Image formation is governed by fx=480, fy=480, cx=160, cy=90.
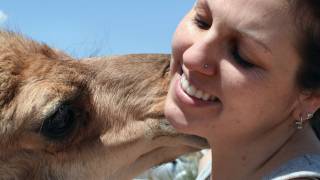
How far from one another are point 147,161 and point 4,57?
1.04 metres

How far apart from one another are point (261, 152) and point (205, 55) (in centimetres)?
47

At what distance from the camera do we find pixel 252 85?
1.77 meters

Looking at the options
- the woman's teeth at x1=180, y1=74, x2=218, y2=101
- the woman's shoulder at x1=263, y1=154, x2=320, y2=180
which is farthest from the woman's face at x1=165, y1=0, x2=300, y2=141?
the woman's shoulder at x1=263, y1=154, x2=320, y2=180

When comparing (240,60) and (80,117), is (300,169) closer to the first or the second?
(240,60)

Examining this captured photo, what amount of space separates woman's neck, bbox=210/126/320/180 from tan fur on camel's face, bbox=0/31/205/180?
0.49 metres

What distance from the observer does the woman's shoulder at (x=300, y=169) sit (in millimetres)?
1710

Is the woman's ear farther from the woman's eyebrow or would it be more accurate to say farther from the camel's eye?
the camel's eye

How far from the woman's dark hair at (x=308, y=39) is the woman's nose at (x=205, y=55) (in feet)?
1.04

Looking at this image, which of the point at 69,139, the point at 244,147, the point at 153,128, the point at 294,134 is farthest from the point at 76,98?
the point at 294,134

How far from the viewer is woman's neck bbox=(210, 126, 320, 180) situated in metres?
1.90

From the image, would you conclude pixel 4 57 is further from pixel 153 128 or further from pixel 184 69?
pixel 184 69

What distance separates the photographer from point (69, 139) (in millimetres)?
2670

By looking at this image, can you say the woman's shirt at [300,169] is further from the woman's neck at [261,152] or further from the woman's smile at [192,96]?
the woman's smile at [192,96]

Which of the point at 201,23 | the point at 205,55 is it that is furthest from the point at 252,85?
the point at 201,23
